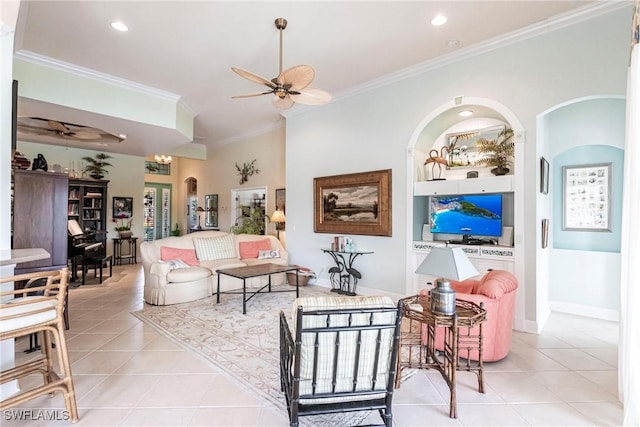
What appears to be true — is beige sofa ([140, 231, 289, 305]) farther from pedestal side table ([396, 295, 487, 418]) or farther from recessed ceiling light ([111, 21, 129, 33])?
pedestal side table ([396, 295, 487, 418])

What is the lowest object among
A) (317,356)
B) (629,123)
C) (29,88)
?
(317,356)

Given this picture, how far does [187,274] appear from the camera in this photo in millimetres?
5031

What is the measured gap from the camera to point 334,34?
148 inches

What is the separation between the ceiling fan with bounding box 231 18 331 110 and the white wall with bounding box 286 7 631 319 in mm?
1815

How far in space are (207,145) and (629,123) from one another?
961cm

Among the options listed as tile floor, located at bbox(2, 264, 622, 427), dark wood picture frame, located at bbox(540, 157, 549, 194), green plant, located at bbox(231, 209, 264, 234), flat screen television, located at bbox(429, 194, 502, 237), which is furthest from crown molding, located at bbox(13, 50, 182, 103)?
dark wood picture frame, located at bbox(540, 157, 549, 194)

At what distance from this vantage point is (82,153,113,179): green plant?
8031mm

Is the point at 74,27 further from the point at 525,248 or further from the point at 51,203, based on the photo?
the point at 525,248

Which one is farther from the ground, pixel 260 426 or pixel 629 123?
pixel 629 123

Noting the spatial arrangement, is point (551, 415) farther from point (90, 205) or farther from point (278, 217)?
point (90, 205)

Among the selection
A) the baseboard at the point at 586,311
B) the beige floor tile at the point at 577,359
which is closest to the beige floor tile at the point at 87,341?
the beige floor tile at the point at 577,359

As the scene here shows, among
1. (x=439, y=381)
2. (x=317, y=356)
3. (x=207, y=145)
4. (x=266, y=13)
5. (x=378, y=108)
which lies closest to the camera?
(x=317, y=356)

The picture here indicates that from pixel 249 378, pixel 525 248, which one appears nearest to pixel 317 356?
pixel 249 378

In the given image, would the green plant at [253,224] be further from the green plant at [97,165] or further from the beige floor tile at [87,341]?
the beige floor tile at [87,341]
